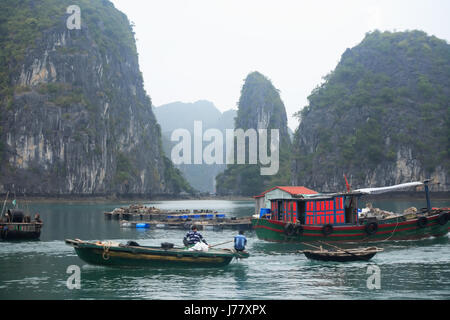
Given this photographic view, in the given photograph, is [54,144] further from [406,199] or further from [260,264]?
[260,264]

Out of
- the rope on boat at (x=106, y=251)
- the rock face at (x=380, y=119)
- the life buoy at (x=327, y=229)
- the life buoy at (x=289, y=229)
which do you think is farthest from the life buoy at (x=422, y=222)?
the rock face at (x=380, y=119)

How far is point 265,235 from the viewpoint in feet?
121

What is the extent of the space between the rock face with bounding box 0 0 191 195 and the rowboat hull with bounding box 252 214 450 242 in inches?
3690

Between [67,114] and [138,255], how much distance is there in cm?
11186

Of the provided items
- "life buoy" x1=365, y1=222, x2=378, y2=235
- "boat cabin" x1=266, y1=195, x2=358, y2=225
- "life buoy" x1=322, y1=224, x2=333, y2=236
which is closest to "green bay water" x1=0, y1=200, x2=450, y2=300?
"life buoy" x1=365, y1=222, x2=378, y2=235

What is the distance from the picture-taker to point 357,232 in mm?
33281

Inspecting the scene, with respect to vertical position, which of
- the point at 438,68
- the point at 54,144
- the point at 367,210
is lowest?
the point at 367,210

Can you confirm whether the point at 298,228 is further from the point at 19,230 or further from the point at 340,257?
the point at 19,230

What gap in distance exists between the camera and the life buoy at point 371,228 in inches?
1314

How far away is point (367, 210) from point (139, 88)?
15180cm

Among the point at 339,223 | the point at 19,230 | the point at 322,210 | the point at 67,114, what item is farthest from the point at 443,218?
the point at 67,114

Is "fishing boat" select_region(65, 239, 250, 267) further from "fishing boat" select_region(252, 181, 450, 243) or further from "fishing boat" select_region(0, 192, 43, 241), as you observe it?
"fishing boat" select_region(0, 192, 43, 241)
